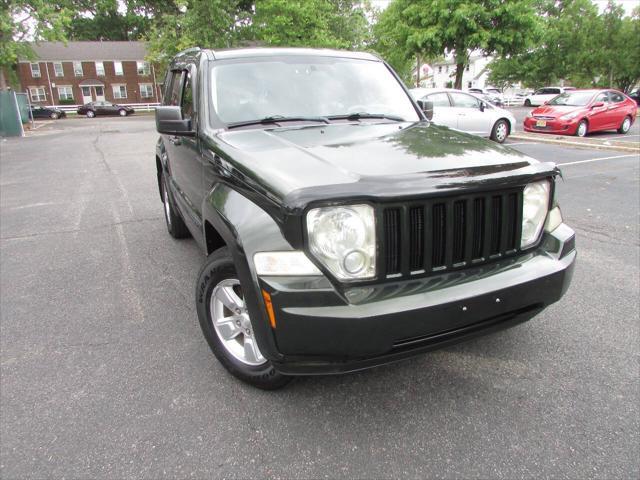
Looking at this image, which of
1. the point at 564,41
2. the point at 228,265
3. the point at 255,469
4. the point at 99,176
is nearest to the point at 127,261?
the point at 228,265

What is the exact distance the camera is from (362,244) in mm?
2029

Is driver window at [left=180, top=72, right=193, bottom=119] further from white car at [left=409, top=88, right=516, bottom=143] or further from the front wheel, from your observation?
the front wheel

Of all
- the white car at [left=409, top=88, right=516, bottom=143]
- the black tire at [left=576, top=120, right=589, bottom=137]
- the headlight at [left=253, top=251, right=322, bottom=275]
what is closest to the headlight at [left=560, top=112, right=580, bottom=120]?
the black tire at [left=576, top=120, right=589, bottom=137]

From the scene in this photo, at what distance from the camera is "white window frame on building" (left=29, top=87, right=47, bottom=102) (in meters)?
57.0

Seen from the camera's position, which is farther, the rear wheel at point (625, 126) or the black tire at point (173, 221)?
the rear wheel at point (625, 126)

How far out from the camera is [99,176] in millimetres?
9984

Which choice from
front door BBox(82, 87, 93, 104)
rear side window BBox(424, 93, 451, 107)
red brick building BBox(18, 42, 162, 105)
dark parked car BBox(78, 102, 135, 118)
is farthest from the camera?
front door BBox(82, 87, 93, 104)

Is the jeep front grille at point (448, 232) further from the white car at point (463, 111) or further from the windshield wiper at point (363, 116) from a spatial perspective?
the white car at point (463, 111)

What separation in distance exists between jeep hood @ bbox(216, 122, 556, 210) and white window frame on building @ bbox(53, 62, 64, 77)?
216 ft

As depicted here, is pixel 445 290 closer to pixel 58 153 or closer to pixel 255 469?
pixel 255 469

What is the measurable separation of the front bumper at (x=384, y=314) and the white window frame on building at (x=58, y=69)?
66986mm

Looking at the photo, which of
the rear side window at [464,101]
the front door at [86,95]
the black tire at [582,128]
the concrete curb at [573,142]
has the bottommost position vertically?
the concrete curb at [573,142]

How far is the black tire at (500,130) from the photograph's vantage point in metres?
13.1

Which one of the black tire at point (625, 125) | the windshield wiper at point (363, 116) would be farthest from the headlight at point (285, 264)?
the black tire at point (625, 125)
